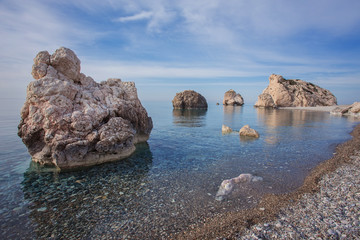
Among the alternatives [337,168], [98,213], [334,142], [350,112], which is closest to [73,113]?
[98,213]

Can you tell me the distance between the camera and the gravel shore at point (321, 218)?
7039 mm

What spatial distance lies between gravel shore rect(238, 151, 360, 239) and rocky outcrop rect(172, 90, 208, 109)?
9379 centimetres

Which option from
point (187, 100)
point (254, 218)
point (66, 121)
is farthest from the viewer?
point (187, 100)

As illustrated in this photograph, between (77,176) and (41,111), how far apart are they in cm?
598

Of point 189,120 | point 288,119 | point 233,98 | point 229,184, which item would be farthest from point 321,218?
point 233,98

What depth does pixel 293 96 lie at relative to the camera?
127m

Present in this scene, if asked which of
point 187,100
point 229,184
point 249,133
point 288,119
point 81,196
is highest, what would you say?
point 187,100

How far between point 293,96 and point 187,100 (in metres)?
72.1

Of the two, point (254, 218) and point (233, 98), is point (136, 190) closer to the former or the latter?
point (254, 218)

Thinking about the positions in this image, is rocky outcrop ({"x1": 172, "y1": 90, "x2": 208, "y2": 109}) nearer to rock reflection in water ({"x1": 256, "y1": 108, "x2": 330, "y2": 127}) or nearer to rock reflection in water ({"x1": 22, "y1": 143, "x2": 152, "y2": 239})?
rock reflection in water ({"x1": 256, "y1": 108, "x2": 330, "y2": 127})

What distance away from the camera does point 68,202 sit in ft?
32.9

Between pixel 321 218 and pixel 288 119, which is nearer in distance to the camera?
pixel 321 218

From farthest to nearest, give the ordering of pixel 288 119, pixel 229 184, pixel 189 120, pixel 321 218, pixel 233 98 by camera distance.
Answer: pixel 233 98 < pixel 288 119 < pixel 189 120 < pixel 229 184 < pixel 321 218

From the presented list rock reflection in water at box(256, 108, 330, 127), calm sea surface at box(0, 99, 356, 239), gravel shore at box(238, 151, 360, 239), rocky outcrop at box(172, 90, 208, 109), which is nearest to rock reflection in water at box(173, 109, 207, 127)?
rock reflection in water at box(256, 108, 330, 127)
